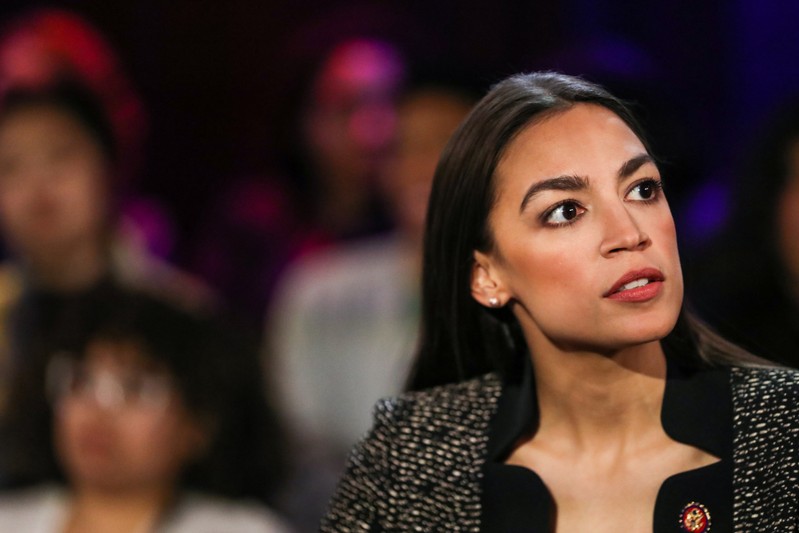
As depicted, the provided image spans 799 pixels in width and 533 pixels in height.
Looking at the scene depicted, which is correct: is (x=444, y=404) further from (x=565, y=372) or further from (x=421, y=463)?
(x=565, y=372)

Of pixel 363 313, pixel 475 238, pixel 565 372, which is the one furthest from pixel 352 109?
pixel 565 372

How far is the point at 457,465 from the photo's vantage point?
95.2 inches

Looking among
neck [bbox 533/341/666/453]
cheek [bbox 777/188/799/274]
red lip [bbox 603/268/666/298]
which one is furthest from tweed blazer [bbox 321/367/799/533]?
cheek [bbox 777/188/799/274]

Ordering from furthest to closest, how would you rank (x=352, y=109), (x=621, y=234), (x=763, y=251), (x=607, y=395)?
(x=352, y=109) < (x=763, y=251) < (x=607, y=395) < (x=621, y=234)

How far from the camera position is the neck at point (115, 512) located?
3785 mm

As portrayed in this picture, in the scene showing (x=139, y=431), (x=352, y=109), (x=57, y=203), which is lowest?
(x=139, y=431)

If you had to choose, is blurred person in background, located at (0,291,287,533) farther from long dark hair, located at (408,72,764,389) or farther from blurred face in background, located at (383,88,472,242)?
long dark hair, located at (408,72,764,389)

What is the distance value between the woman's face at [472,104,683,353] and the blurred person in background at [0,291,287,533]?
172cm

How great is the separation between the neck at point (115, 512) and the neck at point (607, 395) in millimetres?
1687

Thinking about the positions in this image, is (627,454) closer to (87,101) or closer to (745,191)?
(745,191)

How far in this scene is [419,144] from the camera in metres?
3.99

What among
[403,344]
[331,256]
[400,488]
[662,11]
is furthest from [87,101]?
[400,488]

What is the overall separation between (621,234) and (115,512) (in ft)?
6.69

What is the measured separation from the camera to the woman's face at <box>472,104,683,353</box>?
2.21m
